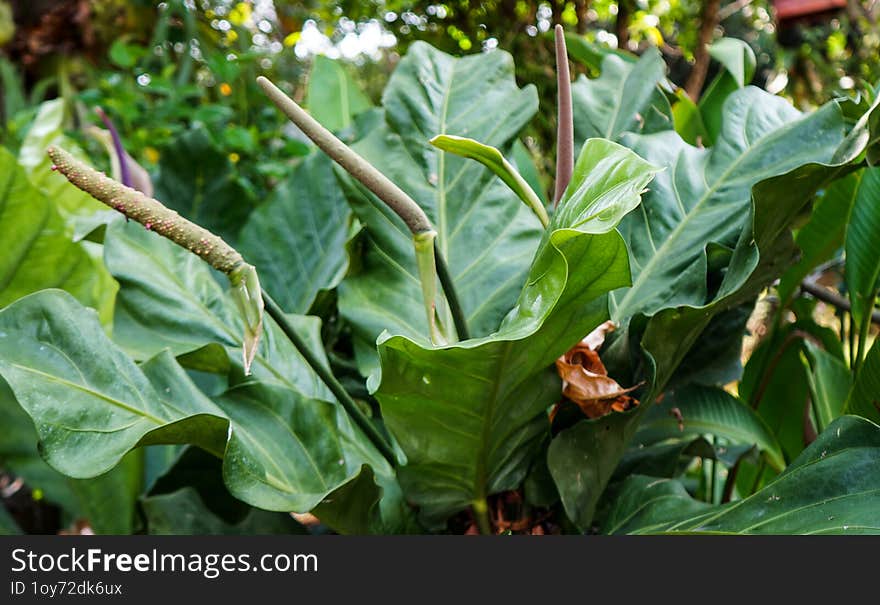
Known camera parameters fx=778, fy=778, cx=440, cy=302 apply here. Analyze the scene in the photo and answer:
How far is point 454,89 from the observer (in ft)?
2.01

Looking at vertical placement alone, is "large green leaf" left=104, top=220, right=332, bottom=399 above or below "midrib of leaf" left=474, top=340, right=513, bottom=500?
above

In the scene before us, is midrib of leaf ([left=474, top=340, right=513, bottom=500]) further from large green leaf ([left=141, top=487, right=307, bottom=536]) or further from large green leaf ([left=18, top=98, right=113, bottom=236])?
large green leaf ([left=18, top=98, right=113, bottom=236])

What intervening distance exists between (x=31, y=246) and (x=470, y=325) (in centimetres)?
34

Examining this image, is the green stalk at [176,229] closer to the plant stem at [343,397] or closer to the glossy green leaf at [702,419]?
the plant stem at [343,397]

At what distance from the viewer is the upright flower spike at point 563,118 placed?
0.44 metres

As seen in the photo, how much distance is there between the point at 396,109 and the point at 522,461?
0.92ft

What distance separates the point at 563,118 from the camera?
47 centimetres

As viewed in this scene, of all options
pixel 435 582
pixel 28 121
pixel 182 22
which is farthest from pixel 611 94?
pixel 182 22

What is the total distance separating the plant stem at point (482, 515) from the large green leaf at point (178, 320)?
148 millimetres

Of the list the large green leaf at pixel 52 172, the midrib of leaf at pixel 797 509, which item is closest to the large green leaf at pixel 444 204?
the midrib of leaf at pixel 797 509

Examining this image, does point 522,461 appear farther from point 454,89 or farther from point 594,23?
point 594,23

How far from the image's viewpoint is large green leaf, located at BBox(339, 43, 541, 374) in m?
A: 0.54

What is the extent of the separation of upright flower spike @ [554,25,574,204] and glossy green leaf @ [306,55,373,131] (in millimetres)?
383

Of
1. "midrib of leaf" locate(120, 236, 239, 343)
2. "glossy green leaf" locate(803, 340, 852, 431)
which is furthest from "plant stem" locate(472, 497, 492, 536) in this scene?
"glossy green leaf" locate(803, 340, 852, 431)
